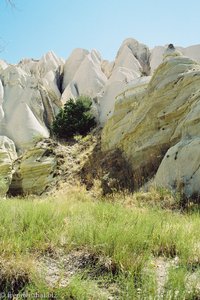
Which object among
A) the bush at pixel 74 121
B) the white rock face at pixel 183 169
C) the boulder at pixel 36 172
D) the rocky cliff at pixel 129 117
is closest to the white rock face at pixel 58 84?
the rocky cliff at pixel 129 117

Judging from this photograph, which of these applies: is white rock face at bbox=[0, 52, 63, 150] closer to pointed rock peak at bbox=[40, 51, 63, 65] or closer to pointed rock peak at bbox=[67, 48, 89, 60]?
pointed rock peak at bbox=[67, 48, 89, 60]

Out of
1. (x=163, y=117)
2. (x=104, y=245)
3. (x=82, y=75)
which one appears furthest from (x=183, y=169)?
(x=82, y=75)

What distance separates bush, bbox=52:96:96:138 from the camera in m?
27.8

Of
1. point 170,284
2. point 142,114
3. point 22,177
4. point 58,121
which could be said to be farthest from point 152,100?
point 58,121

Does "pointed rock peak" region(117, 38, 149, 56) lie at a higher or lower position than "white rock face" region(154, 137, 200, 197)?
higher

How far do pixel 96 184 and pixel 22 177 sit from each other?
18.8 ft

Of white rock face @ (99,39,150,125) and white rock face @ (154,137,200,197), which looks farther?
white rock face @ (99,39,150,125)

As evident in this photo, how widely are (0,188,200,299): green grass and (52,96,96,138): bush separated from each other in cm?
2238

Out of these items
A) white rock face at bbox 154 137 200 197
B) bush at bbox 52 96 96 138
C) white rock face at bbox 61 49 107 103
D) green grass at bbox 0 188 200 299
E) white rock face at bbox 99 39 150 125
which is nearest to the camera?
green grass at bbox 0 188 200 299

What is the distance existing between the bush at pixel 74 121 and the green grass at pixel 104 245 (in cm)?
2238

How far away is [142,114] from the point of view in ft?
50.4

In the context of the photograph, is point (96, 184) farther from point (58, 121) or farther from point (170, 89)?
point (58, 121)

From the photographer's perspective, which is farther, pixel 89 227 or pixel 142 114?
pixel 142 114

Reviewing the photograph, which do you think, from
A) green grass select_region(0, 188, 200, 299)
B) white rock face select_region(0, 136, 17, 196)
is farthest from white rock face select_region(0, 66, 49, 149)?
green grass select_region(0, 188, 200, 299)
